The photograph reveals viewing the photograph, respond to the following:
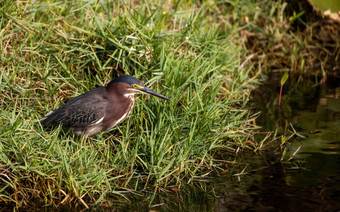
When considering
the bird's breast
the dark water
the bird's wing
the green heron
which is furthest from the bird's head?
the dark water

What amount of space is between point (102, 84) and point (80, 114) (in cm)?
75

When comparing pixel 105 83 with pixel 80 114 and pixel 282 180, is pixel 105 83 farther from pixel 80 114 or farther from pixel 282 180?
pixel 282 180

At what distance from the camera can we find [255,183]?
16.3ft

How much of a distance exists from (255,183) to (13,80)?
2851mm

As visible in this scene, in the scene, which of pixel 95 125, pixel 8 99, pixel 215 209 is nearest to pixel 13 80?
pixel 8 99

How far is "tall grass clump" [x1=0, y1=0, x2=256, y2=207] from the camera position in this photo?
460 centimetres

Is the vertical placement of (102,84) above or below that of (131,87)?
below

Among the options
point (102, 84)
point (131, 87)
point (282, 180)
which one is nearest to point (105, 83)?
point (102, 84)

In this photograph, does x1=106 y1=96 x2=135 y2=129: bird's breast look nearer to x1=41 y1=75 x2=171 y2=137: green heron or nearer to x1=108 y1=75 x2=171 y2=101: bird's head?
x1=41 y1=75 x2=171 y2=137: green heron

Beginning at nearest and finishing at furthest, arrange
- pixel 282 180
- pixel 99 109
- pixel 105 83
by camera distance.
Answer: pixel 282 180 < pixel 99 109 < pixel 105 83

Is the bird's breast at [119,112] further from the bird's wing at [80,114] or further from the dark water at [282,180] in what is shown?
the dark water at [282,180]

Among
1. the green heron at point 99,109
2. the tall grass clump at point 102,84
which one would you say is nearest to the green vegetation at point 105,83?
the tall grass clump at point 102,84

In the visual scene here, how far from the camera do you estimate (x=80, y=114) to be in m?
5.34

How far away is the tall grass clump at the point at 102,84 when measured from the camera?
4598 millimetres
